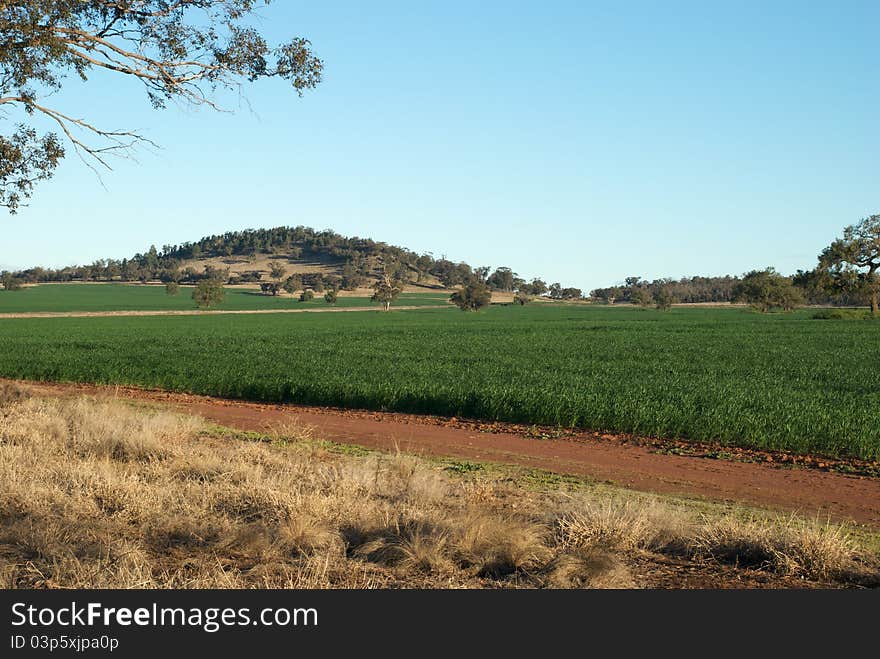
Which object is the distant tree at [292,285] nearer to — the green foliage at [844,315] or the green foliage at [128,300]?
the green foliage at [128,300]

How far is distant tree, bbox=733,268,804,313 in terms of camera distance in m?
129

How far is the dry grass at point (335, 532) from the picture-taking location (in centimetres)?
736

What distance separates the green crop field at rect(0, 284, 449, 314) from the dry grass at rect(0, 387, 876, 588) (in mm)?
120487

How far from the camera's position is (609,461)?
1513 cm

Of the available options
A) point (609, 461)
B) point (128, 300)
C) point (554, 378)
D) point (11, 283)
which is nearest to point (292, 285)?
point (128, 300)

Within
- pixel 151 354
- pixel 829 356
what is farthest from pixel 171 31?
pixel 829 356

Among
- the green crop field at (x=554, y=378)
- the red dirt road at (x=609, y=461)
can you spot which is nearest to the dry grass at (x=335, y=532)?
the red dirt road at (x=609, y=461)

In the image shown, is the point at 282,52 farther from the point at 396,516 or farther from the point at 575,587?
the point at 575,587

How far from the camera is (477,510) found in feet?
29.5

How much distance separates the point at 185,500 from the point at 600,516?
4932mm

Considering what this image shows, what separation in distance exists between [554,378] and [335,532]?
18048 millimetres

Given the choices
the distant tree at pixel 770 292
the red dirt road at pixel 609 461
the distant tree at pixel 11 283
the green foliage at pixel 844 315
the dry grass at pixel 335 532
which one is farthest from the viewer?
the distant tree at pixel 11 283

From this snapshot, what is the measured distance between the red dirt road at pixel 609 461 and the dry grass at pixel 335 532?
2.44 m

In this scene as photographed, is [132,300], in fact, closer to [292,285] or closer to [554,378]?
[292,285]
